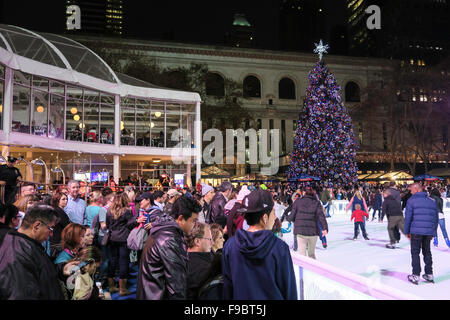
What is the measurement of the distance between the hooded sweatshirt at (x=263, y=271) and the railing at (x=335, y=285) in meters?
0.87

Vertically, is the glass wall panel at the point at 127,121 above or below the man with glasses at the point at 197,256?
above

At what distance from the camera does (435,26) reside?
250ft

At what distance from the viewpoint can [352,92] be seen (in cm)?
5825

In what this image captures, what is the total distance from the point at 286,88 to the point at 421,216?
168 feet

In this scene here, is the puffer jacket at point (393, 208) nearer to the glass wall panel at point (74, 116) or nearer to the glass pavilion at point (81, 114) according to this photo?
the glass pavilion at point (81, 114)

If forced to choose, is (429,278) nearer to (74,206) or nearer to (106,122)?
(74,206)

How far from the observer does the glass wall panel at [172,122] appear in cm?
2673

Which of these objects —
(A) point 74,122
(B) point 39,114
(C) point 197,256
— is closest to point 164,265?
(C) point 197,256

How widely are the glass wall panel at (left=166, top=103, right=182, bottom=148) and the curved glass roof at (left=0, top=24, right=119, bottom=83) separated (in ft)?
15.2

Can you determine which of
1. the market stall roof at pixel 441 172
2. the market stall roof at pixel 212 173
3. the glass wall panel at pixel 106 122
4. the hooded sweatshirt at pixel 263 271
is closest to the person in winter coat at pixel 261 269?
the hooded sweatshirt at pixel 263 271

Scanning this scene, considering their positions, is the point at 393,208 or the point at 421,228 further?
the point at 393,208

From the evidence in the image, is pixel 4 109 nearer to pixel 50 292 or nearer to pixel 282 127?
pixel 50 292

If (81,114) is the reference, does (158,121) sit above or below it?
above

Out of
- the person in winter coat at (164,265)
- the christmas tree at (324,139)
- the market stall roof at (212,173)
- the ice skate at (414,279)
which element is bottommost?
the ice skate at (414,279)
